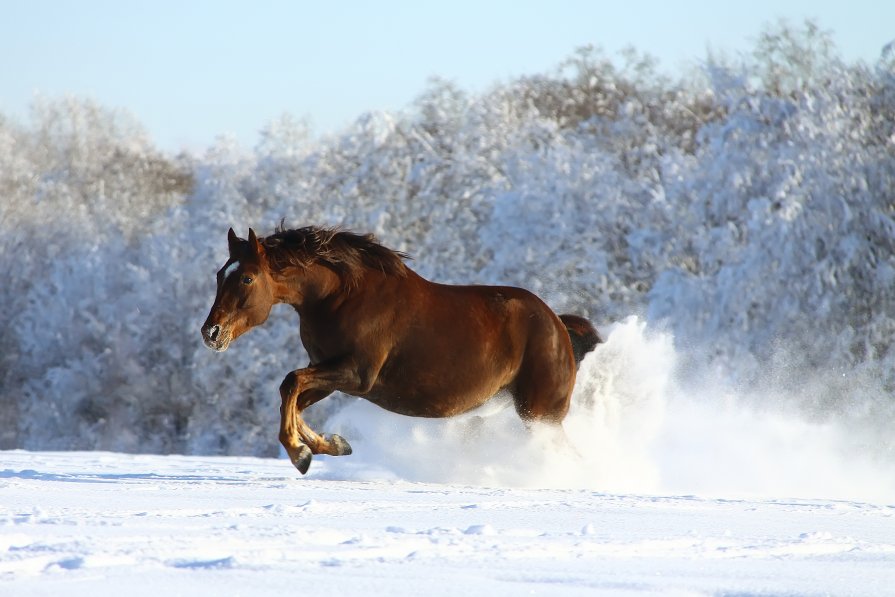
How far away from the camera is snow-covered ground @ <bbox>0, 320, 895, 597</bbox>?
177 inches

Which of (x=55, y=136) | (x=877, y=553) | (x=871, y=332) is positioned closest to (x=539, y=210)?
(x=871, y=332)

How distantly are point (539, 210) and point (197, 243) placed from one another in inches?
478

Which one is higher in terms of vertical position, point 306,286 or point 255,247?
point 255,247

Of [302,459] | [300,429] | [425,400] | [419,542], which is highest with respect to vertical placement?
[419,542]

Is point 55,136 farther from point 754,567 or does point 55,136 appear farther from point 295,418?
point 754,567

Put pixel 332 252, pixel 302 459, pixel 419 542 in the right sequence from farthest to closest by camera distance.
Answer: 1. pixel 332 252
2. pixel 302 459
3. pixel 419 542

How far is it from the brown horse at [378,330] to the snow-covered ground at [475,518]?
1.21 feet

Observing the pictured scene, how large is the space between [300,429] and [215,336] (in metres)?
0.79

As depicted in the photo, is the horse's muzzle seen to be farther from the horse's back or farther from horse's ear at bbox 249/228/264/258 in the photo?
the horse's back

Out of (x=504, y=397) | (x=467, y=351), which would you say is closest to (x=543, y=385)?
(x=504, y=397)

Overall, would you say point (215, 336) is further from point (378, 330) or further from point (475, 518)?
point (475, 518)

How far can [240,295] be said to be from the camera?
8539 mm

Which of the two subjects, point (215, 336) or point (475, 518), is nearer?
point (475, 518)

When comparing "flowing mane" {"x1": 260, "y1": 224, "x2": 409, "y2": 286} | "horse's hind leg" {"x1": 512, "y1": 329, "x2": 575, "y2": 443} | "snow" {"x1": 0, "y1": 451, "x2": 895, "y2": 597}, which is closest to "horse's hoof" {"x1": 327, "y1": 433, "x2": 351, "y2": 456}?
"snow" {"x1": 0, "y1": 451, "x2": 895, "y2": 597}
